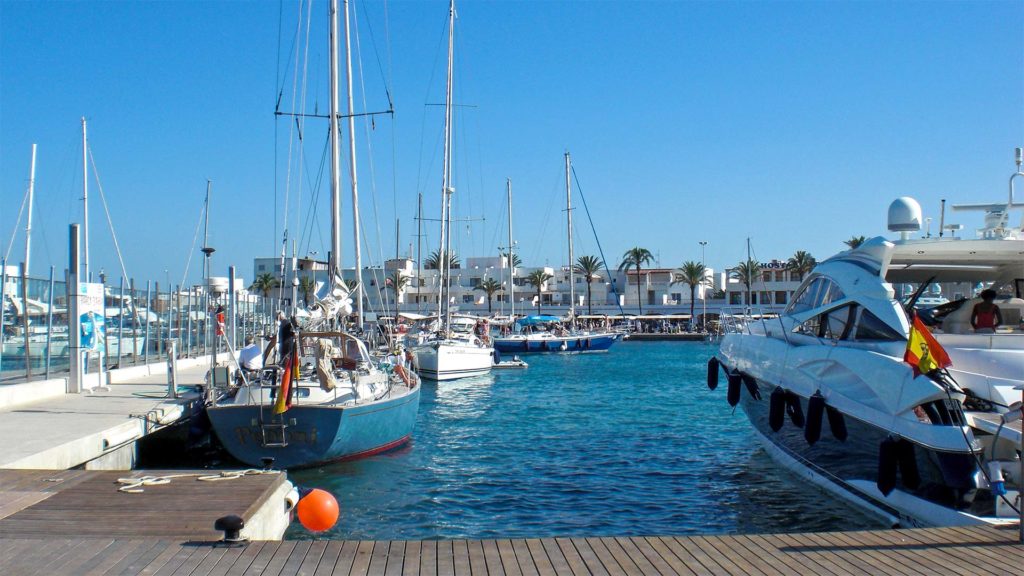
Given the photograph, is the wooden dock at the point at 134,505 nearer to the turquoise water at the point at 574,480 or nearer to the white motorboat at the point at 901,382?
the turquoise water at the point at 574,480

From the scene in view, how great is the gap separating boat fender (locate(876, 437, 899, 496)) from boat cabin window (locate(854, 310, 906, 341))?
173cm

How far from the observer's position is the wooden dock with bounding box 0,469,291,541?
769 cm

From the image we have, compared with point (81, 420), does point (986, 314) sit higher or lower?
higher

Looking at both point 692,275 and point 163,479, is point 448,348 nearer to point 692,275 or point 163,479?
point 163,479

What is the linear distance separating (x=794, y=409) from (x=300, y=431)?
328 inches

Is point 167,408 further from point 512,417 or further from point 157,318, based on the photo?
point 512,417


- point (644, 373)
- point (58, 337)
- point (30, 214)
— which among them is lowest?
point (644, 373)

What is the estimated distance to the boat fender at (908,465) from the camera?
9320mm

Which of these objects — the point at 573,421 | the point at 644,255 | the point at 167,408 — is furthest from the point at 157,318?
the point at 644,255

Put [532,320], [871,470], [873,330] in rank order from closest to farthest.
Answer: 1. [871,470]
2. [873,330]
3. [532,320]

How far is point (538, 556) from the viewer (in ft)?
23.8

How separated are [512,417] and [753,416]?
10.3 metres

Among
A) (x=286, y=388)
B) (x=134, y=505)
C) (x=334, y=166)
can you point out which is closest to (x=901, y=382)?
(x=134, y=505)

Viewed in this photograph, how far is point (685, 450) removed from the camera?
760 inches
